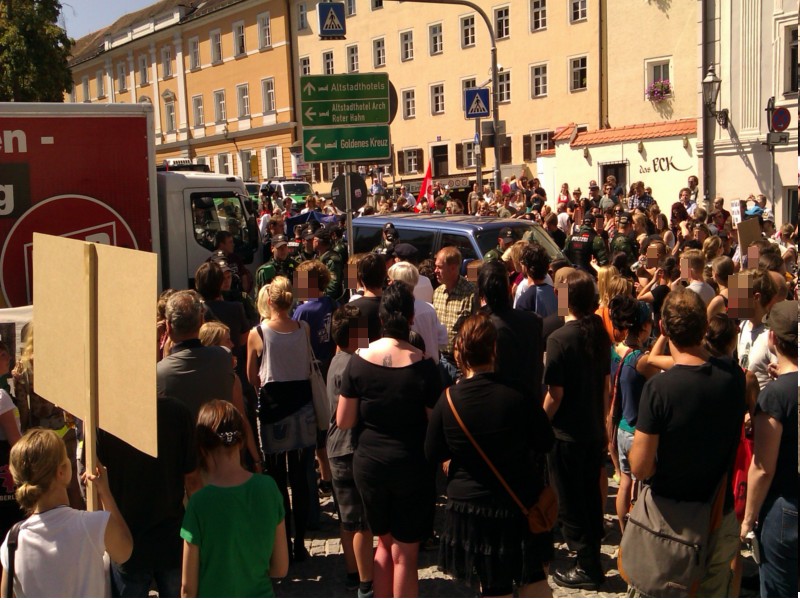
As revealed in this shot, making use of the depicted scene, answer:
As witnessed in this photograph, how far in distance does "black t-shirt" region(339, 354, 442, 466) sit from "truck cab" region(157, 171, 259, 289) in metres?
8.35

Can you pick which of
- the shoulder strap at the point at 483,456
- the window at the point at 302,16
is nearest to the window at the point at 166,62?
the window at the point at 302,16

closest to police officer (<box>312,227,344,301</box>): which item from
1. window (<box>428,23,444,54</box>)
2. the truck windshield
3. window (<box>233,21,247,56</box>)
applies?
the truck windshield

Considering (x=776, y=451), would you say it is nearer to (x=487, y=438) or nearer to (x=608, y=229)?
(x=487, y=438)

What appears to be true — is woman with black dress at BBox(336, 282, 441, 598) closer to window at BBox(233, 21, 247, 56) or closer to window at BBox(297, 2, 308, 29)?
window at BBox(297, 2, 308, 29)

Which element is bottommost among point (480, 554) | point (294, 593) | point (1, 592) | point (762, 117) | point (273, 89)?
point (294, 593)

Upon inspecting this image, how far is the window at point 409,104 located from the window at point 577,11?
10.2 m

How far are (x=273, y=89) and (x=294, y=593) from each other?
1903 inches

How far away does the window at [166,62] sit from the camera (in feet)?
187

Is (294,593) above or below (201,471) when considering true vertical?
below

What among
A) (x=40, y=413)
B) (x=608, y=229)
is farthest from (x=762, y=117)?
(x=40, y=413)

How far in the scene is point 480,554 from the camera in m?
4.04

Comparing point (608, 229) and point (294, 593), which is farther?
point (608, 229)

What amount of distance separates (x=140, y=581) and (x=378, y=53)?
44.2 meters

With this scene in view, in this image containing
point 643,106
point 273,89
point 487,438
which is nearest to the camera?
point 487,438
